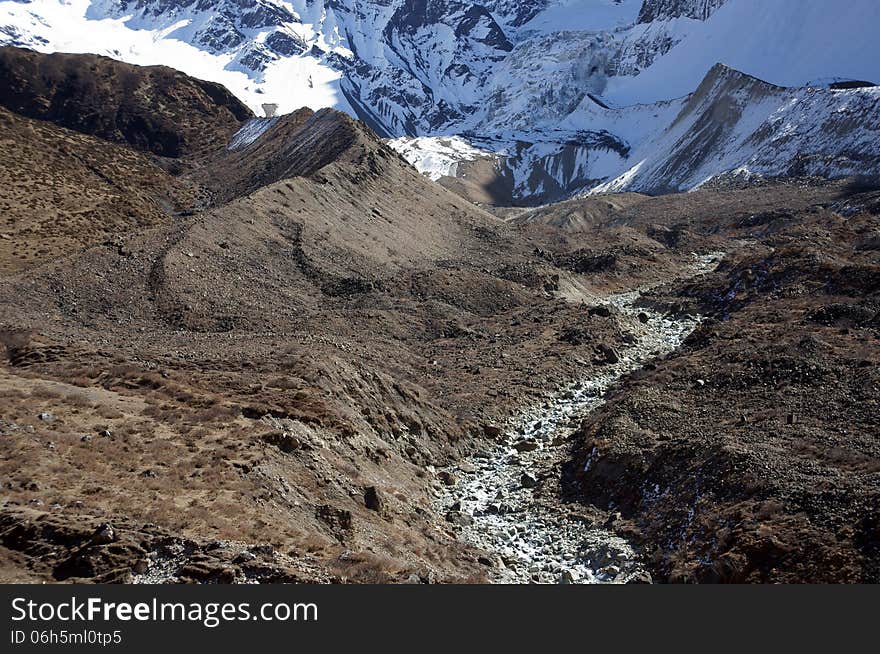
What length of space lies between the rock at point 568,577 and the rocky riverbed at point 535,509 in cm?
2

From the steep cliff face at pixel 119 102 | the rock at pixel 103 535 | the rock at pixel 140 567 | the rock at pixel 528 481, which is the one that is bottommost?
the rock at pixel 140 567

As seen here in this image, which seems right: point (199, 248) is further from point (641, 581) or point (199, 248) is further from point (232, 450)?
point (641, 581)

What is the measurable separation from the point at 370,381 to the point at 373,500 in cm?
687

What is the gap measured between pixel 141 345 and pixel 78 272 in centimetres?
912

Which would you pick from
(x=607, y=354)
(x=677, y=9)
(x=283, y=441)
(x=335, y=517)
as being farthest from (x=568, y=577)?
(x=677, y=9)

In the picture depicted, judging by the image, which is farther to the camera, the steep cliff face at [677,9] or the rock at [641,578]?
the steep cliff face at [677,9]

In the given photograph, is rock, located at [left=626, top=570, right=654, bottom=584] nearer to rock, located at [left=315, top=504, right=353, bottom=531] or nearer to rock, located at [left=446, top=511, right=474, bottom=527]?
rock, located at [left=446, top=511, right=474, bottom=527]

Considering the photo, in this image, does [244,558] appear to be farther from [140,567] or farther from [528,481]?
[528,481]

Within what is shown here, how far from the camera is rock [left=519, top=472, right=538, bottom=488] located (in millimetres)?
21641

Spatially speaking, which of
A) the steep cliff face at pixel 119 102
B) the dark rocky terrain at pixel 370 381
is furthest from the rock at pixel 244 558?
the steep cliff face at pixel 119 102

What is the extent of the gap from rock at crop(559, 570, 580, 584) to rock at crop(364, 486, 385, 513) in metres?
4.32

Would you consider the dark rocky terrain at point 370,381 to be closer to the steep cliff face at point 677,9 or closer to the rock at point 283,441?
the rock at point 283,441

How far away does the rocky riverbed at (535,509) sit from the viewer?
1702 centimetres

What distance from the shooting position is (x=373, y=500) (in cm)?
1731
